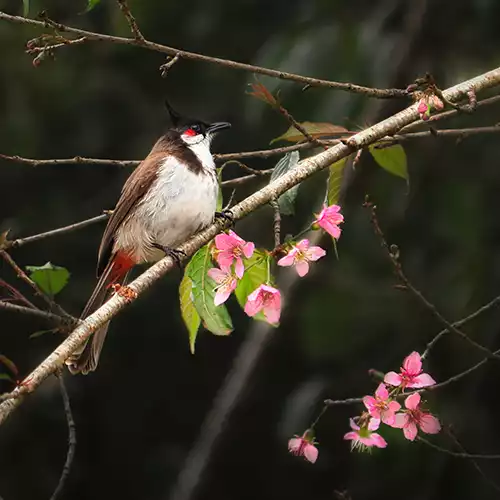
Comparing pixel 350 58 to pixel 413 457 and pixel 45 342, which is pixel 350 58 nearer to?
pixel 413 457

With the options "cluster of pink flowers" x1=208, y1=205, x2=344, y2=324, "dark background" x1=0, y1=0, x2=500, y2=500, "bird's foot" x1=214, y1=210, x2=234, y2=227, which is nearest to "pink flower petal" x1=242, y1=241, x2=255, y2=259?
"cluster of pink flowers" x1=208, y1=205, x2=344, y2=324

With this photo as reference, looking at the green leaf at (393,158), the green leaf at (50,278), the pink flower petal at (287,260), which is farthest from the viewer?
the green leaf at (393,158)

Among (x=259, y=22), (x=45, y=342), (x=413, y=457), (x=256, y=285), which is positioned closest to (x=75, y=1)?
(x=259, y=22)

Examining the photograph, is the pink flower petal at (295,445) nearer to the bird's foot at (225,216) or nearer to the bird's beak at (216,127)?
the bird's foot at (225,216)

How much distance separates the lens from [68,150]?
546 centimetres

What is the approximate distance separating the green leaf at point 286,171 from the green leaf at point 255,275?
25cm

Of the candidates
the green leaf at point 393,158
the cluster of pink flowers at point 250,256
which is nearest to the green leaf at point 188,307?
the cluster of pink flowers at point 250,256

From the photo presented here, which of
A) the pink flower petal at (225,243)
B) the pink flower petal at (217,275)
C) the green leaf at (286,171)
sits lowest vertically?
the pink flower petal at (217,275)

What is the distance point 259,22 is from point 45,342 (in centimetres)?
200

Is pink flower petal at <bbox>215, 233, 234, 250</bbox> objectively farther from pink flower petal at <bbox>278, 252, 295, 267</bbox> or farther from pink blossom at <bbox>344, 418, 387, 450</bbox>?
pink blossom at <bbox>344, 418, 387, 450</bbox>

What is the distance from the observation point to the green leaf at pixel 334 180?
103 inches

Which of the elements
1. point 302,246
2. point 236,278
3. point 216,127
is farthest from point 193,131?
point 302,246

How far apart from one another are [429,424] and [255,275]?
1.65 ft

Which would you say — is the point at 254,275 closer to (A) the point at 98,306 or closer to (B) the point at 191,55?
(B) the point at 191,55
